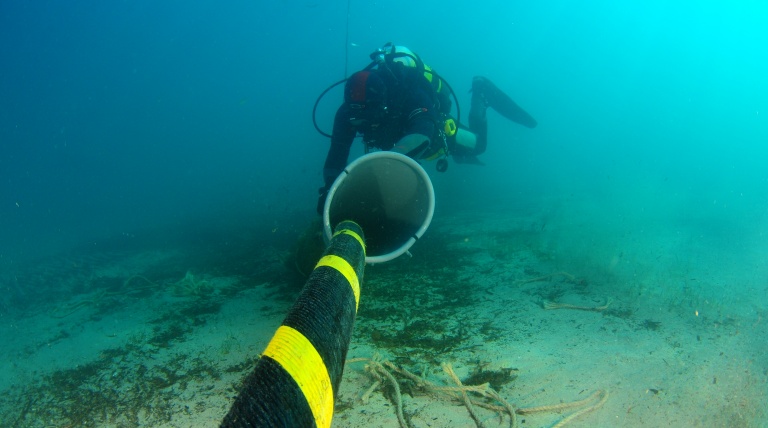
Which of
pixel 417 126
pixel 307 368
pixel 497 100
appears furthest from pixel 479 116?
pixel 307 368

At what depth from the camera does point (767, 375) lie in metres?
2.59

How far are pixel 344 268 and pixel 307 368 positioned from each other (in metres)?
0.84

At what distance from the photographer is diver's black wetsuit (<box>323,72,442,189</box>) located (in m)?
4.89

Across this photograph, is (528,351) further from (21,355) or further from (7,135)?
(7,135)

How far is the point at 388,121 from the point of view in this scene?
5.10 metres

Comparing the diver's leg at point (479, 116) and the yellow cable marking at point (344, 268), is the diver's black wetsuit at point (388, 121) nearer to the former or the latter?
the yellow cable marking at point (344, 268)

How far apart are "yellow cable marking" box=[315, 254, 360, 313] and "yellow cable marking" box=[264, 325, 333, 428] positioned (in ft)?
2.01

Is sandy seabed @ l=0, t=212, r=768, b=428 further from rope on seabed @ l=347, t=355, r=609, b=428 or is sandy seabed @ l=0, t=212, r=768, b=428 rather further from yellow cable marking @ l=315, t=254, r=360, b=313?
yellow cable marking @ l=315, t=254, r=360, b=313

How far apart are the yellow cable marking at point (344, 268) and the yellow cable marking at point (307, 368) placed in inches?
24.1

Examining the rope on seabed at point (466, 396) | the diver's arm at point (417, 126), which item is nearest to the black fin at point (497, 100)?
the diver's arm at point (417, 126)

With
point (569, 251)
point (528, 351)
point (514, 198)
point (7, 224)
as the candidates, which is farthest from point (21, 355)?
point (7, 224)

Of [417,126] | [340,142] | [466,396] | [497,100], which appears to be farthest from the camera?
[497,100]

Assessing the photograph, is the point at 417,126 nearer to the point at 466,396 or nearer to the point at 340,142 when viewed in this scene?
the point at 340,142

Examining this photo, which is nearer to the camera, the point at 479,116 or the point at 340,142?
the point at 340,142
